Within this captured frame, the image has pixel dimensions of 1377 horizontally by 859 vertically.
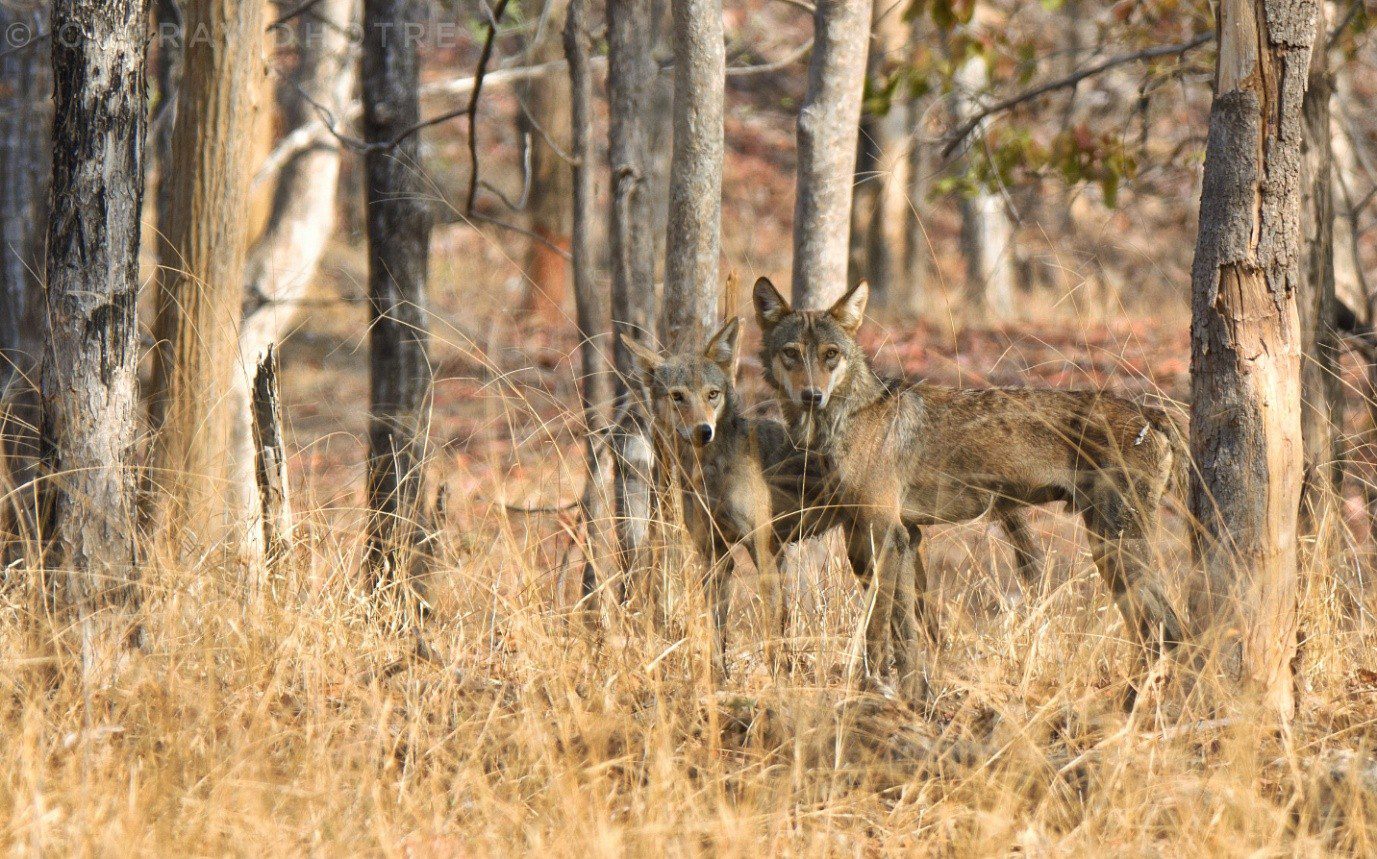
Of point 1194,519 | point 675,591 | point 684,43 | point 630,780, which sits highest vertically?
point 684,43

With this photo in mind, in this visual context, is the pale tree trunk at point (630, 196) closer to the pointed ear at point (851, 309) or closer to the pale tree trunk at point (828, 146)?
the pale tree trunk at point (828, 146)

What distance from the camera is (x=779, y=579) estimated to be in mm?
5691

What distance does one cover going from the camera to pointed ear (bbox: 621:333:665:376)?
233 inches

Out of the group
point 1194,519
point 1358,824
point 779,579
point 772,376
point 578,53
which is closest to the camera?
point 1358,824

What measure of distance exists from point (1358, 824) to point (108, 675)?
13.6 feet

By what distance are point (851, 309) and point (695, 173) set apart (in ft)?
3.49

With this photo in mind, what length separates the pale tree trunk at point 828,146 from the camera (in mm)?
7367

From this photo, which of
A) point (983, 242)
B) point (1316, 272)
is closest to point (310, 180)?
point (1316, 272)

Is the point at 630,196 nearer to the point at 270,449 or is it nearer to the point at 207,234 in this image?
the point at 207,234

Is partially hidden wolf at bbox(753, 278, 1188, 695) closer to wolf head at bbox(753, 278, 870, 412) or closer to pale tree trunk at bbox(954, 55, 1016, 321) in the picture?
wolf head at bbox(753, 278, 870, 412)

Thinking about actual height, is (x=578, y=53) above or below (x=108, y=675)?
above

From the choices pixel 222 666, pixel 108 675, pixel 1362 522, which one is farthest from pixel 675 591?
pixel 1362 522

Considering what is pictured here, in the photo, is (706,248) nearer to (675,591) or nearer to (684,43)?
(684,43)

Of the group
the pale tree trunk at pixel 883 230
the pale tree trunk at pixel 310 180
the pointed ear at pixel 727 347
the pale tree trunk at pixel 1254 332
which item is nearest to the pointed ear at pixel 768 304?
the pointed ear at pixel 727 347
